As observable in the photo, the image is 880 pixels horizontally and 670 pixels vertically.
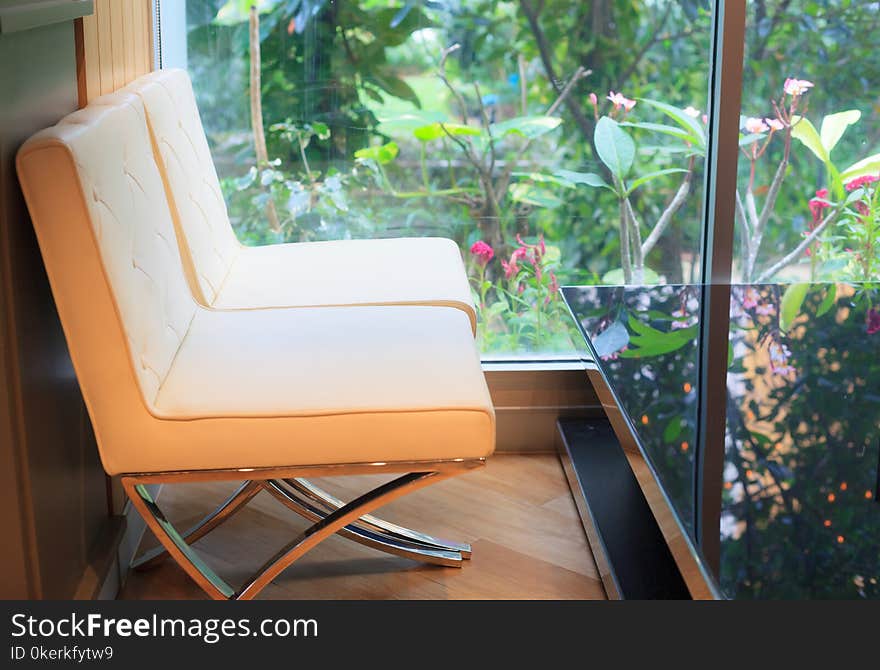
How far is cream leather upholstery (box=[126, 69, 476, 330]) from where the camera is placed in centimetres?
207

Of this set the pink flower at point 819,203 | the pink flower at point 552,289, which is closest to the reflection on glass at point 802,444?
the pink flower at point 819,203

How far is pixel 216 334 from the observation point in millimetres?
1845

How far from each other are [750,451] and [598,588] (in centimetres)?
47

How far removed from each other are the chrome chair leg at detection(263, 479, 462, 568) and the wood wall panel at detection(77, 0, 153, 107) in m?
0.84

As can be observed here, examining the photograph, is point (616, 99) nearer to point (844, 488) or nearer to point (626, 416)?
point (626, 416)

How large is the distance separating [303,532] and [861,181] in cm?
178

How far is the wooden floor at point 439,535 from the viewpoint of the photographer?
2.00 m

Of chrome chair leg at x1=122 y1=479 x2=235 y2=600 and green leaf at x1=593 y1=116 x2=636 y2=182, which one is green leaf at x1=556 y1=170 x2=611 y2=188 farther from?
chrome chair leg at x1=122 y1=479 x2=235 y2=600

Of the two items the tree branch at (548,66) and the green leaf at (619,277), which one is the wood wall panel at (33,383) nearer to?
the tree branch at (548,66)

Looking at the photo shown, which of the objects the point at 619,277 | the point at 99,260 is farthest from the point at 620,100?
the point at 99,260

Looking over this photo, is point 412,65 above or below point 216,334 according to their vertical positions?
above

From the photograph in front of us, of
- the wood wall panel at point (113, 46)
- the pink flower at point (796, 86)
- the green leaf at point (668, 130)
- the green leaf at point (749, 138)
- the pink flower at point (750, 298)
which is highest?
the wood wall panel at point (113, 46)

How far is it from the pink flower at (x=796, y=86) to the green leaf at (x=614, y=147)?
41 centimetres

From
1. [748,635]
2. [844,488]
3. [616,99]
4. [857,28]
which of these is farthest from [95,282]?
[857,28]
